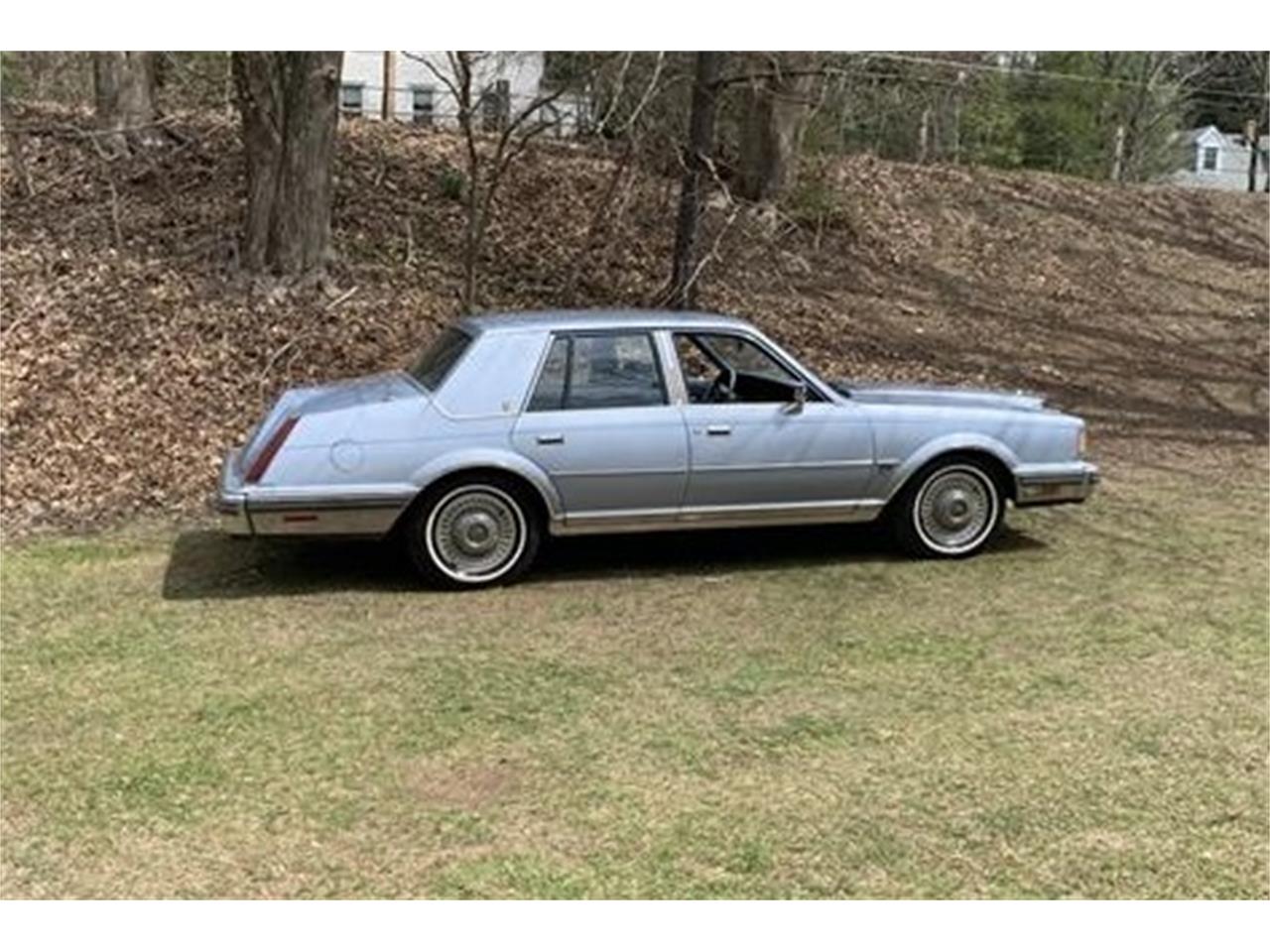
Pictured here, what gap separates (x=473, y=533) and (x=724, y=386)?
5.37ft

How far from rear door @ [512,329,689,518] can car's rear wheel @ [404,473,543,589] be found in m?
0.24

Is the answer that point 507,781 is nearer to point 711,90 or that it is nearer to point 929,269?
point 711,90

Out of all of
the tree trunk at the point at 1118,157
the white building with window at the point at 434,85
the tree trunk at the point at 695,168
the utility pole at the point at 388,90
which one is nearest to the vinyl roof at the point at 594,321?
the white building with window at the point at 434,85

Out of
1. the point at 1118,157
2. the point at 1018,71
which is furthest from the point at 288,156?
the point at 1118,157

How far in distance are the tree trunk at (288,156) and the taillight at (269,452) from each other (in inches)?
193

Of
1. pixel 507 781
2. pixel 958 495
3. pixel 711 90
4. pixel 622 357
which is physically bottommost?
pixel 507 781

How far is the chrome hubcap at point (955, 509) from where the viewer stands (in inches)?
294

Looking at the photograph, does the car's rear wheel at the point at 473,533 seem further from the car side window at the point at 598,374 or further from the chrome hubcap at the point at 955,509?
the chrome hubcap at the point at 955,509

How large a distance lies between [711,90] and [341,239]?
389 cm

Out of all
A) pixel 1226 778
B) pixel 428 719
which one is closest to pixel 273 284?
pixel 428 719

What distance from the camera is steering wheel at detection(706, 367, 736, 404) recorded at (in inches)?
290

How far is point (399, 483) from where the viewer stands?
6730 mm

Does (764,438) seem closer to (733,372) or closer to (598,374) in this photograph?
(733,372)

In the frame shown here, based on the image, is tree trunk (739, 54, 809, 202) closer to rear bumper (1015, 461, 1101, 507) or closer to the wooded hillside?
the wooded hillside
